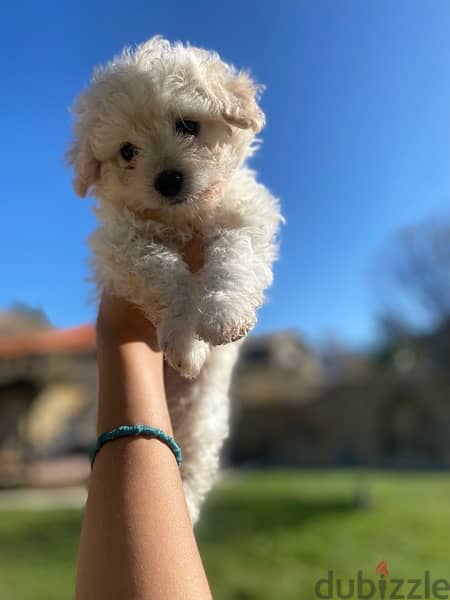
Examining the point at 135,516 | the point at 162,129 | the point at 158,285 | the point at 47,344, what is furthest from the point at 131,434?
the point at 47,344

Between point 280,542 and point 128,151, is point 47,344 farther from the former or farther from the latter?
point 128,151

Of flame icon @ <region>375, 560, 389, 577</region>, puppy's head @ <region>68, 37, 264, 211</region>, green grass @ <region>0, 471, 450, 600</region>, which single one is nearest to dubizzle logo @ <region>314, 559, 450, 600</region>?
flame icon @ <region>375, 560, 389, 577</region>

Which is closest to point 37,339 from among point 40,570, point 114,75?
point 40,570

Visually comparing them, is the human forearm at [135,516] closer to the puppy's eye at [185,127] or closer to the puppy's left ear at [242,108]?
the puppy's eye at [185,127]

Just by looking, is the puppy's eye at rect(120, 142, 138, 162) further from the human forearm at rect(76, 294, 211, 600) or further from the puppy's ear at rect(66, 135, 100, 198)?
the human forearm at rect(76, 294, 211, 600)

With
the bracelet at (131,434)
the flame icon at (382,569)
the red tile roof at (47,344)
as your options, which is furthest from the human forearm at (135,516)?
the red tile roof at (47,344)
